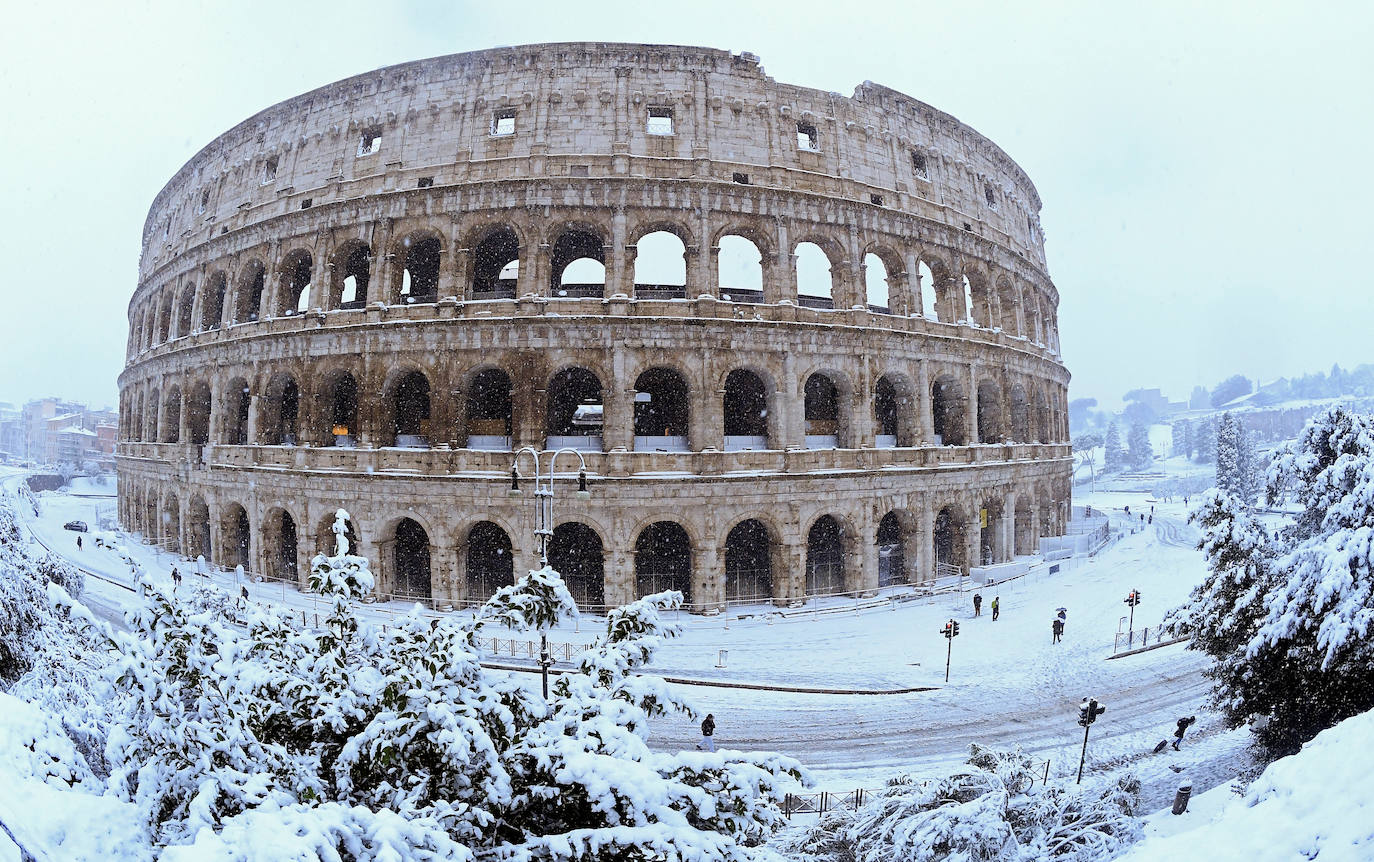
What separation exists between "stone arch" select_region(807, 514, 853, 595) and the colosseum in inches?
4.4

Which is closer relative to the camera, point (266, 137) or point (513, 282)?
point (266, 137)

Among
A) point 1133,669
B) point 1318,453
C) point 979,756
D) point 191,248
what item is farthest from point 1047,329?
point 191,248

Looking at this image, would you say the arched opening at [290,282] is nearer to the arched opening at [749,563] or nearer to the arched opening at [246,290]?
the arched opening at [246,290]

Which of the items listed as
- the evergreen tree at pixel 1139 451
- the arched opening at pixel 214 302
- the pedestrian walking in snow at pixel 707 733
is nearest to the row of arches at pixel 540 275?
the arched opening at pixel 214 302

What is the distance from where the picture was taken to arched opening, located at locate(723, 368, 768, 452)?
2597 cm

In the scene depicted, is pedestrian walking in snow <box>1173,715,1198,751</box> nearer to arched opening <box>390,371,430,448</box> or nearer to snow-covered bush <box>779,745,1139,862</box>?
snow-covered bush <box>779,745,1139,862</box>

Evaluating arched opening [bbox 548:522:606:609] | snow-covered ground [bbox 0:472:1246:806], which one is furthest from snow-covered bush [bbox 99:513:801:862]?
arched opening [bbox 548:522:606:609]

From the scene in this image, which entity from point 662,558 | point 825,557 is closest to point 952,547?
point 825,557

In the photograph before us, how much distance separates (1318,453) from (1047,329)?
26708 millimetres

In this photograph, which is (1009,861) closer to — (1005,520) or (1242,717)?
(1242,717)

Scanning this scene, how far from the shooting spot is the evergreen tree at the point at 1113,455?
117250mm

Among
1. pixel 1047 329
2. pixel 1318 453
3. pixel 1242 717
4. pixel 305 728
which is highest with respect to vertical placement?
pixel 1047 329

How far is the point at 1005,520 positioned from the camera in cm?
2931

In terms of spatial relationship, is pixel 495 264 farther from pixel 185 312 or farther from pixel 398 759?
pixel 398 759
